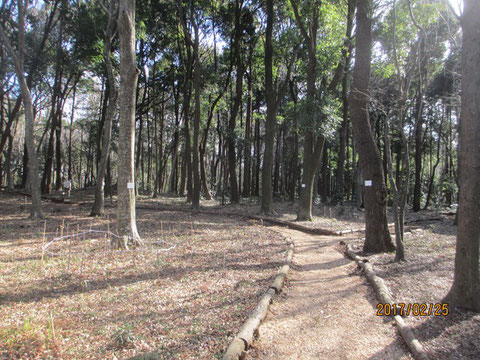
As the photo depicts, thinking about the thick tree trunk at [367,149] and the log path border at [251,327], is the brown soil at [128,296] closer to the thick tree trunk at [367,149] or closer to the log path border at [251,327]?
the log path border at [251,327]

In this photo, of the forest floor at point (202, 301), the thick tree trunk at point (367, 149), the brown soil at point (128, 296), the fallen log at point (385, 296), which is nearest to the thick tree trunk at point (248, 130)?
the brown soil at point (128, 296)

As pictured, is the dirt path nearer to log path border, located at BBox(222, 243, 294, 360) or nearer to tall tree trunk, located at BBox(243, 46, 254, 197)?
log path border, located at BBox(222, 243, 294, 360)

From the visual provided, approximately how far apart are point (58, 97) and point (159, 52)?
8032 mm

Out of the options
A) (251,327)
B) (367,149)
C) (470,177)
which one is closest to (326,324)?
(251,327)

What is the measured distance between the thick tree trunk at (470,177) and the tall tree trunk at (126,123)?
6495 mm

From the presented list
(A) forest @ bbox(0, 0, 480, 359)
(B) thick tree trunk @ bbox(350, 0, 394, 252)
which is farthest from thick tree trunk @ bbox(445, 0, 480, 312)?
(B) thick tree trunk @ bbox(350, 0, 394, 252)

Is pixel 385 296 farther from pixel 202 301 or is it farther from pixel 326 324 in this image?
pixel 202 301

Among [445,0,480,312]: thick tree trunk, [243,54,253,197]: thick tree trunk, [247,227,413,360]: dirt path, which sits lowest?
[247,227,413,360]: dirt path

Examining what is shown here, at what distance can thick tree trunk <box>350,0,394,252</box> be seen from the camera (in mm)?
7012

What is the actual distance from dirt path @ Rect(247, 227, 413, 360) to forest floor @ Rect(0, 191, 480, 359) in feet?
0.05

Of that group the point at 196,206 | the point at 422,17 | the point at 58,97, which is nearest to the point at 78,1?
the point at 58,97
